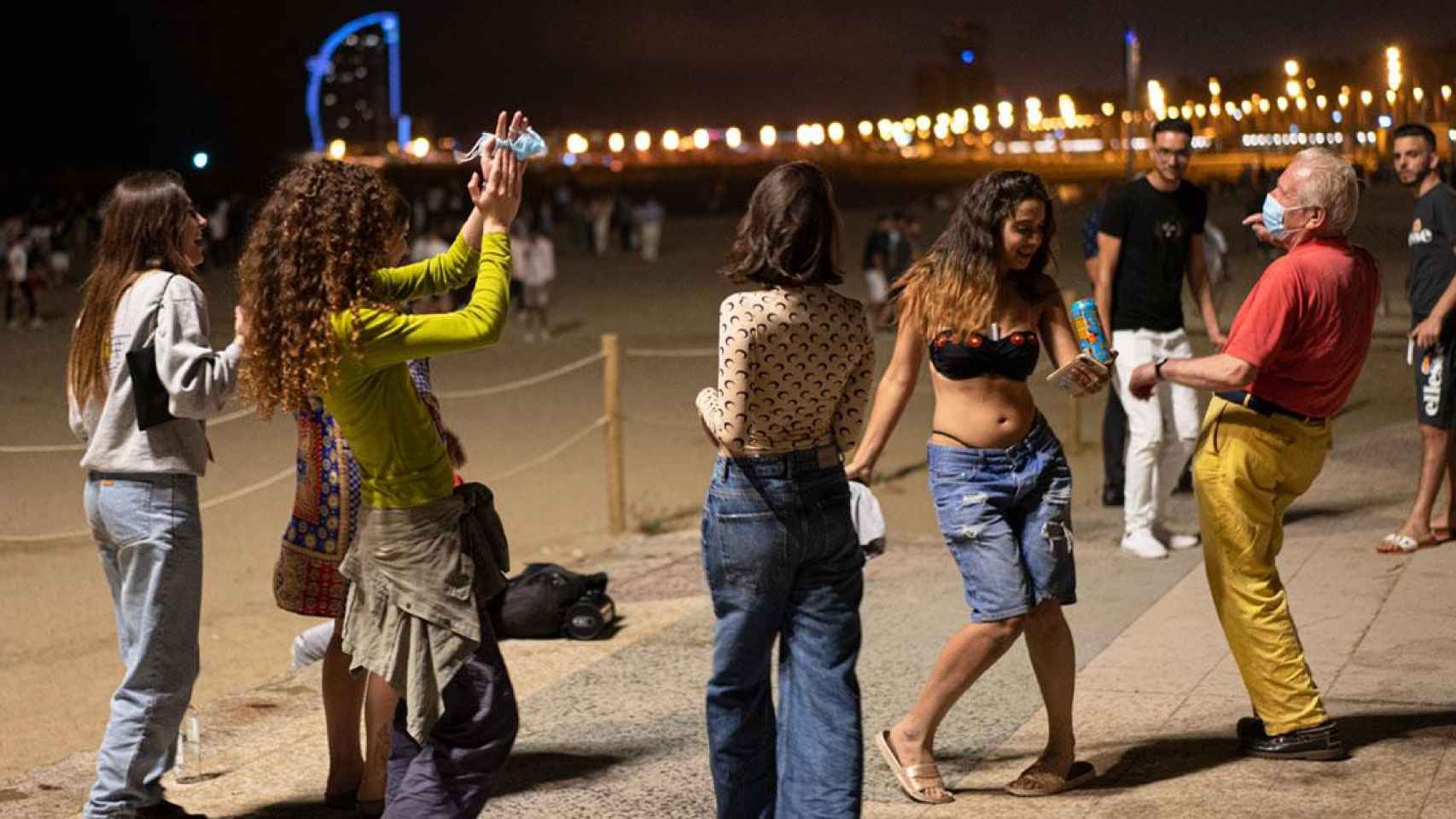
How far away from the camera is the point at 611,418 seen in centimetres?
1006

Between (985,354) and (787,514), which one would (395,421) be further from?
(985,354)

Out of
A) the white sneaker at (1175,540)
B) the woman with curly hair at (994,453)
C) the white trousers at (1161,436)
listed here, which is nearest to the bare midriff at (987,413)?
the woman with curly hair at (994,453)

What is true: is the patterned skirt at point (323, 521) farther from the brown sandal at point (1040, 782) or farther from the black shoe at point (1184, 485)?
the black shoe at point (1184, 485)

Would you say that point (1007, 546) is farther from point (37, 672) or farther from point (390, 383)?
point (37, 672)

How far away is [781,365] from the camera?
3.81m

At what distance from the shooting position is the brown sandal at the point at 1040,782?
4598mm

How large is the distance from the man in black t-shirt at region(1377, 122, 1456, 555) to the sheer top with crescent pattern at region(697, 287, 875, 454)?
13.4 feet

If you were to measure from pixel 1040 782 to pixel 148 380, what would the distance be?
2.61 m

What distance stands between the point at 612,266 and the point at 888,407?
32878 mm

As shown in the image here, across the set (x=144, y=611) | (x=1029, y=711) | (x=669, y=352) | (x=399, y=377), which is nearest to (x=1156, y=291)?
(x=1029, y=711)

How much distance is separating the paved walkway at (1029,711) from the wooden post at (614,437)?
2.35 meters

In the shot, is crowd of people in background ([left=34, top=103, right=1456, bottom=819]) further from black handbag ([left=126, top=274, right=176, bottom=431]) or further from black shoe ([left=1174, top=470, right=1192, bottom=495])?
black shoe ([left=1174, top=470, right=1192, bottom=495])

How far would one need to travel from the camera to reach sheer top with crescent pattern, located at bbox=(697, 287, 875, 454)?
12.4 ft

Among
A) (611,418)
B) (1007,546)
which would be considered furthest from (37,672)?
(1007,546)
